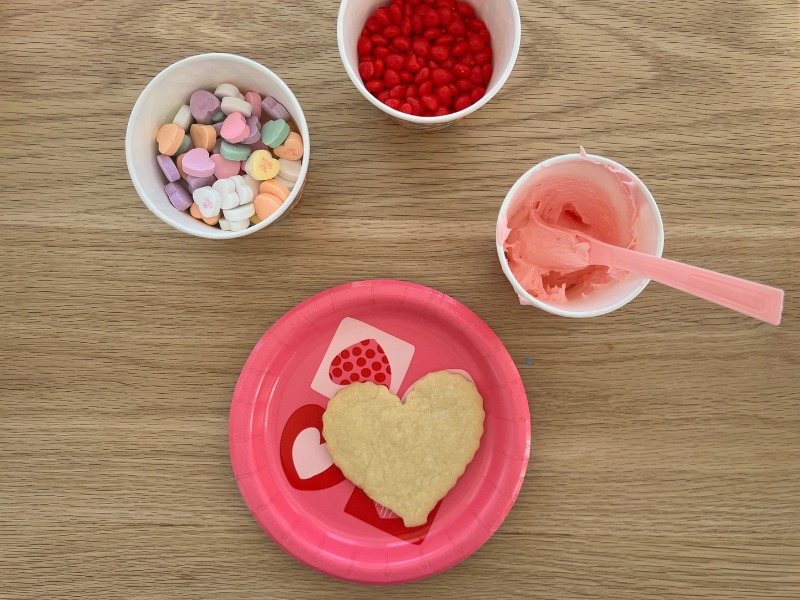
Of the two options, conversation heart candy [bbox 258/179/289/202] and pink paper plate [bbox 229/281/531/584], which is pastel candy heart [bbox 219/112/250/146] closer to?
conversation heart candy [bbox 258/179/289/202]

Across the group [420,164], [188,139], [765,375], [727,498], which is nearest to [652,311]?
[765,375]

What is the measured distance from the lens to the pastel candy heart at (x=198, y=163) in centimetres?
77

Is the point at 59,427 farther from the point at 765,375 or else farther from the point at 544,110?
the point at 765,375

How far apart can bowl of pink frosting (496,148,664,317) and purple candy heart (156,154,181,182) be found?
0.47 m

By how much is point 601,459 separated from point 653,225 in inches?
16.0

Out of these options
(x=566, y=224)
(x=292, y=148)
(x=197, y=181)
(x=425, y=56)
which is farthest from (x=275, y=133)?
(x=566, y=224)

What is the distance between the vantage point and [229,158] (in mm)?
790

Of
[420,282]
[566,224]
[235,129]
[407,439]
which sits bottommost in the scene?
[407,439]

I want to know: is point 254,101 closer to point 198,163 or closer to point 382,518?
point 198,163

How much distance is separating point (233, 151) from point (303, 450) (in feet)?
1.56

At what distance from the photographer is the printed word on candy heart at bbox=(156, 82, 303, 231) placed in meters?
0.78

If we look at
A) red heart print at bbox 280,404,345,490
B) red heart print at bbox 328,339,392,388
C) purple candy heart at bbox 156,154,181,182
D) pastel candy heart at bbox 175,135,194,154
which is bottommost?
red heart print at bbox 280,404,345,490

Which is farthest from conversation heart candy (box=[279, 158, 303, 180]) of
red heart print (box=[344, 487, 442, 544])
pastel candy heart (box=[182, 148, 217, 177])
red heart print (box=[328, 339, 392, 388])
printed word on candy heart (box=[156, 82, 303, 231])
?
red heart print (box=[344, 487, 442, 544])

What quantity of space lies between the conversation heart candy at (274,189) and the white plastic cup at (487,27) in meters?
0.18
